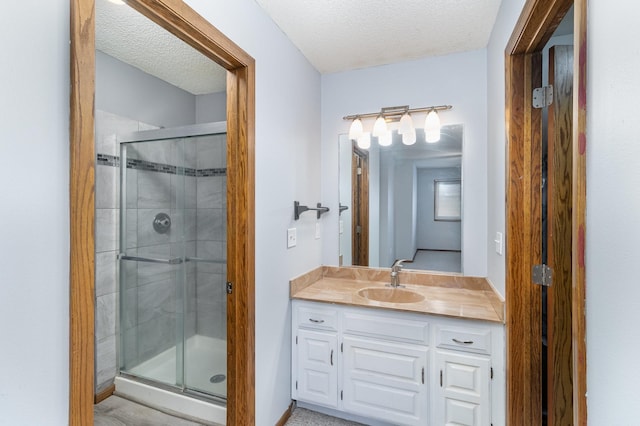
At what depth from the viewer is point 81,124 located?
32.5 inches

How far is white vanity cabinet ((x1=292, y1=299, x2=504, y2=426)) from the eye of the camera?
1641mm

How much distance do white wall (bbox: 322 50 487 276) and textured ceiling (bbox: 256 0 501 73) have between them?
10cm

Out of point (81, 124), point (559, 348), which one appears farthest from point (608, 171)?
point (81, 124)

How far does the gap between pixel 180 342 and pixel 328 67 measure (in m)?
2.47

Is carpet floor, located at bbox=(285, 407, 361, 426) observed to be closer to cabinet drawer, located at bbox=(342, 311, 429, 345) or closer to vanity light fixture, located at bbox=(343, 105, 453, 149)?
cabinet drawer, located at bbox=(342, 311, 429, 345)

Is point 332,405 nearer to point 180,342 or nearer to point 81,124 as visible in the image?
point 180,342

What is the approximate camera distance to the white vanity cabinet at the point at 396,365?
1641 millimetres

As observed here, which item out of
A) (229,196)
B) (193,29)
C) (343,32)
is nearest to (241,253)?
(229,196)

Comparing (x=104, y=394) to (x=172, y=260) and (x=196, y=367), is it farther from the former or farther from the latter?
(x=172, y=260)

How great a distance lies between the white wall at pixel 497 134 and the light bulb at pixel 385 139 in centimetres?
67

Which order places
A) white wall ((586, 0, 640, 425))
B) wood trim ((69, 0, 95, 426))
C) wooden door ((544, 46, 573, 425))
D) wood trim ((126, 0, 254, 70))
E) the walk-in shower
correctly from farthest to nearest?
the walk-in shower, wooden door ((544, 46, 573, 425)), wood trim ((126, 0, 254, 70)), wood trim ((69, 0, 95, 426)), white wall ((586, 0, 640, 425))

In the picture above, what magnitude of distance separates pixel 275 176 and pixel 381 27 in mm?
1098

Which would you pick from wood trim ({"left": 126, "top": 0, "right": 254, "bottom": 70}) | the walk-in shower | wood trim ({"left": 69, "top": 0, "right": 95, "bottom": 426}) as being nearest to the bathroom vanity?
the walk-in shower

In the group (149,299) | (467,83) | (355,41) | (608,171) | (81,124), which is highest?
(355,41)
